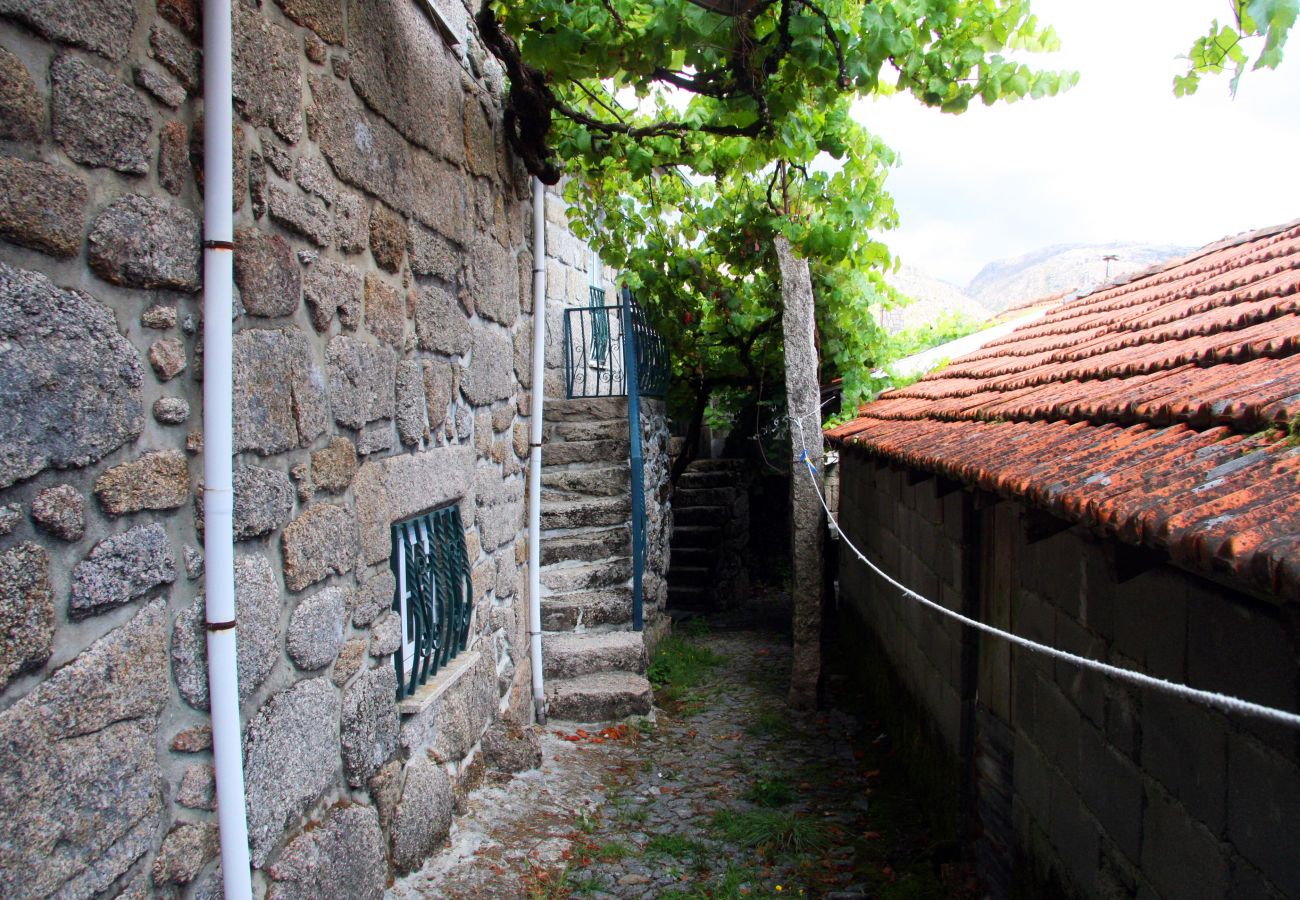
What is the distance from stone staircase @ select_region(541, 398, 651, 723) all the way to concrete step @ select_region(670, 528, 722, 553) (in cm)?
294

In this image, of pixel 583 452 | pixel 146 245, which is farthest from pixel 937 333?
pixel 146 245

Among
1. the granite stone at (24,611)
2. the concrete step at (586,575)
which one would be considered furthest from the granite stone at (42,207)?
the concrete step at (586,575)

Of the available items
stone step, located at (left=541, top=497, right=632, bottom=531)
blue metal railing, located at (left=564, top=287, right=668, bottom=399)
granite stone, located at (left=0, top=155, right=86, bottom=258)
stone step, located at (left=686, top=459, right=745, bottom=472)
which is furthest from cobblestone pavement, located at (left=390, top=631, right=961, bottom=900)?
stone step, located at (left=686, top=459, right=745, bottom=472)

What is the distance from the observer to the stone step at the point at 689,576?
8.79 metres

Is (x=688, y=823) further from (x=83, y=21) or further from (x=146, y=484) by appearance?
(x=83, y=21)

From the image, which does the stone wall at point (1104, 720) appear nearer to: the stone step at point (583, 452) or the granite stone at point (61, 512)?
the granite stone at point (61, 512)

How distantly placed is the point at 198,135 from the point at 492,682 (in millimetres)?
2544

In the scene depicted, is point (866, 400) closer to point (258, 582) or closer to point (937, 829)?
point (937, 829)

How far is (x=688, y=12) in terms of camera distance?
332 cm

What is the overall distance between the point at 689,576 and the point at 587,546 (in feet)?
11.2

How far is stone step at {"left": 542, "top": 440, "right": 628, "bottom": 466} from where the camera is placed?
602 centimetres

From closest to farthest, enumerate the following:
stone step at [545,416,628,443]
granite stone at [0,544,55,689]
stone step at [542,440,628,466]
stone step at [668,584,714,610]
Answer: granite stone at [0,544,55,689], stone step at [542,440,628,466], stone step at [545,416,628,443], stone step at [668,584,714,610]

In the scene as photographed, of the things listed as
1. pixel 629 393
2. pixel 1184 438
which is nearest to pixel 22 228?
pixel 1184 438

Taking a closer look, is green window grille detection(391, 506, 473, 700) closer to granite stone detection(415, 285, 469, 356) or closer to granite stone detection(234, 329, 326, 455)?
granite stone detection(415, 285, 469, 356)
